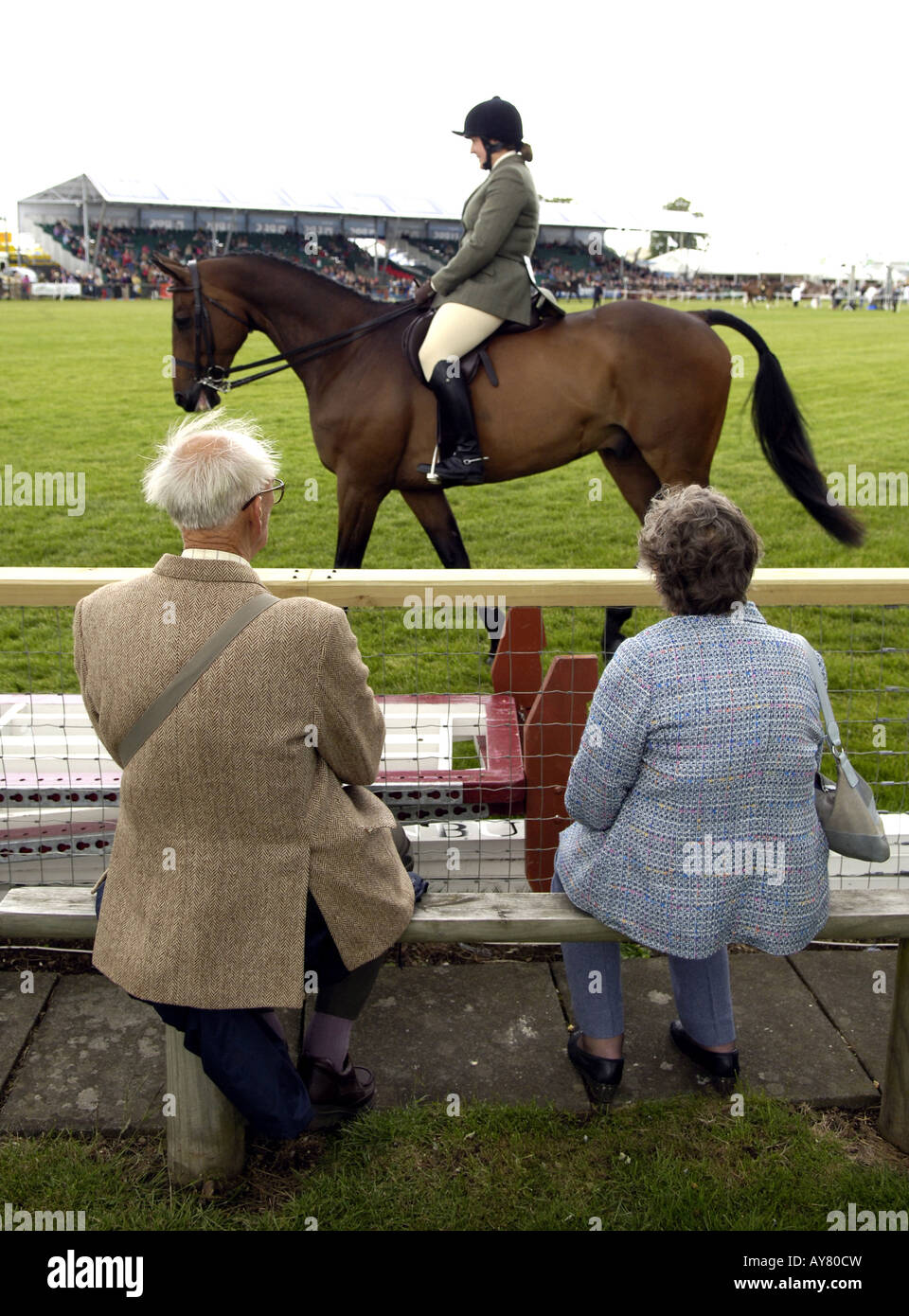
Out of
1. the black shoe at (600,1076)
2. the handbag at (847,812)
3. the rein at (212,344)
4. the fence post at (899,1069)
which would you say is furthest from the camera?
the rein at (212,344)

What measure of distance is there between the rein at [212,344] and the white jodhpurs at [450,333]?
0.37m

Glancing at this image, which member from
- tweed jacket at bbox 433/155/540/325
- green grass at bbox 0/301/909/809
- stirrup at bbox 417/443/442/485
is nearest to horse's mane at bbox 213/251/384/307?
tweed jacket at bbox 433/155/540/325

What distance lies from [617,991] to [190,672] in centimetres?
133

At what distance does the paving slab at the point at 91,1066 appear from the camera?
261 centimetres

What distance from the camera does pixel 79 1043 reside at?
9.41ft

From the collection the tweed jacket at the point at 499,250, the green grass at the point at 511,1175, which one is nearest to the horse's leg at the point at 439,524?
the tweed jacket at the point at 499,250

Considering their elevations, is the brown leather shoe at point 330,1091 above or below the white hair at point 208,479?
below

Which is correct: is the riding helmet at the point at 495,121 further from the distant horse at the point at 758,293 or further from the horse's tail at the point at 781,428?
the distant horse at the point at 758,293

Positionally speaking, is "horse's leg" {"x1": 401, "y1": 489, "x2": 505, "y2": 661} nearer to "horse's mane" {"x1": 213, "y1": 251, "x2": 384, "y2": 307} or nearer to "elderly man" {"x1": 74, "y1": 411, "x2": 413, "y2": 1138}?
"horse's mane" {"x1": 213, "y1": 251, "x2": 384, "y2": 307}

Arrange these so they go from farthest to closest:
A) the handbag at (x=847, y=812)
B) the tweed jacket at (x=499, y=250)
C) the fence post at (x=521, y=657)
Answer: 1. the tweed jacket at (x=499, y=250)
2. the fence post at (x=521, y=657)
3. the handbag at (x=847, y=812)

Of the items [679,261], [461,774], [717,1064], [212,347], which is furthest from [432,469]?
[679,261]

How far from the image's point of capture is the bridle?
615cm
